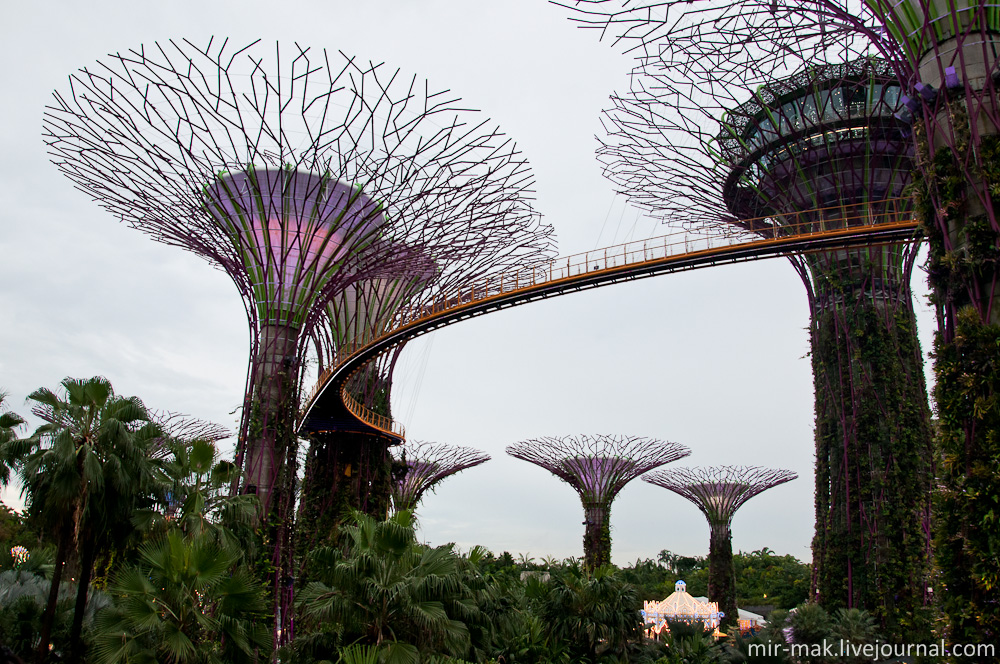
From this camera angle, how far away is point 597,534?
38312 millimetres

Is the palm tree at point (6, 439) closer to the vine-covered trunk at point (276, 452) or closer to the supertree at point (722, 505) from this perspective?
the vine-covered trunk at point (276, 452)

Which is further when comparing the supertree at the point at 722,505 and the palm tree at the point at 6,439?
the supertree at the point at 722,505

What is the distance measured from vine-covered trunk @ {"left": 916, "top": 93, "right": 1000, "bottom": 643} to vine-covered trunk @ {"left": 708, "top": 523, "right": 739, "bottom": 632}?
3200cm

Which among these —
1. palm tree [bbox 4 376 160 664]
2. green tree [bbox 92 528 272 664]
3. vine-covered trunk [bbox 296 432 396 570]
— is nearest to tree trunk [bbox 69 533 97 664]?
palm tree [bbox 4 376 160 664]

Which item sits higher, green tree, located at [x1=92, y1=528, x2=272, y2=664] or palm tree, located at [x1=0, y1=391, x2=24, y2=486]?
palm tree, located at [x1=0, y1=391, x2=24, y2=486]

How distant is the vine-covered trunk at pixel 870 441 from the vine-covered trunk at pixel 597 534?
52.2 ft

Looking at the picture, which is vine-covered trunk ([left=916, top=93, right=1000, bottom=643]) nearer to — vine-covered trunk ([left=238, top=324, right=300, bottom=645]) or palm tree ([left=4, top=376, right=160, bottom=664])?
palm tree ([left=4, top=376, right=160, bottom=664])

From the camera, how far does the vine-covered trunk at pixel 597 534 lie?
37969mm

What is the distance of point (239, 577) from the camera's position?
10.3 meters

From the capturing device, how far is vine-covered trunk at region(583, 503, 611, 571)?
37969 mm

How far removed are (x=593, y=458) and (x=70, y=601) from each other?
2860cm

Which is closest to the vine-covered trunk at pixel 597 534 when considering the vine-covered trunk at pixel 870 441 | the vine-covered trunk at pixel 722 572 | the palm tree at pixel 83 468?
the vine-covered trunk at pixel 722 572

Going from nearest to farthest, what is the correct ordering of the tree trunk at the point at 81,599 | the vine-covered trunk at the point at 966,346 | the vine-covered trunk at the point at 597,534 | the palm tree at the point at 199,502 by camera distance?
the vine-covered trunk at the point at 966,346 → the tree trunk at the point at 81,599 → the palm tree at the point at 199,502 → the vine-covered trunk at the point at 597,534

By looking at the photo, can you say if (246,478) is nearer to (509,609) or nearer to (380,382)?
(509,609)
